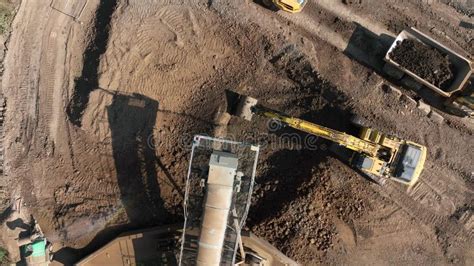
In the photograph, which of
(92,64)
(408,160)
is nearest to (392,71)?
(408,160)

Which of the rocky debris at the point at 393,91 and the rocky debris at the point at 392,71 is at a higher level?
the rocky debris at the point at 392,71

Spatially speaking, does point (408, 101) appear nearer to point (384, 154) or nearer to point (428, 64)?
point (428, 64)

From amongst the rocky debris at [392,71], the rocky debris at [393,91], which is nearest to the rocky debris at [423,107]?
the rocky debris at [393,91]

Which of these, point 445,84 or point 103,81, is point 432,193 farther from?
point 103,81

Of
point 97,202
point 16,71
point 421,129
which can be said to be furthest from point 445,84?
point 16,71

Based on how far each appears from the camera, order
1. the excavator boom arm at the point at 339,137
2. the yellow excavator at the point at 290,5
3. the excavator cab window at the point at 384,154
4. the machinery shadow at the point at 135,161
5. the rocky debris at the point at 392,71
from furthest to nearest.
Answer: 1. the machinery shadow at the point at 135,161
2. the rocky debris at the point at 392,71
3. the yellow excavator at the point at 290,5
4. the excavator cab window at the point at 384,154
5. the excavator boom arm at the point at 339,137

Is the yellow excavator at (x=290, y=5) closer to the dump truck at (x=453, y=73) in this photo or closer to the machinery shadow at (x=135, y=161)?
the dump truck at (x=453, y=73)

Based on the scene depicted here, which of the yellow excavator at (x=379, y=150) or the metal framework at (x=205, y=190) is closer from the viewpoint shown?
the metal framework at (x=205, y=190)

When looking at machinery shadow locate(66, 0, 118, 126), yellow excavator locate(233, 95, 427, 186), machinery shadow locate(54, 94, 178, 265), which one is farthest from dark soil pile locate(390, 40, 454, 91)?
machinery shadow locate(66, 0, 118, 126)
